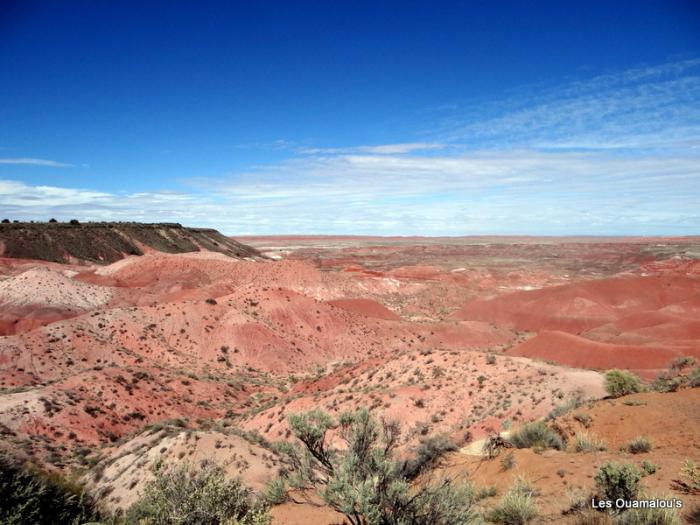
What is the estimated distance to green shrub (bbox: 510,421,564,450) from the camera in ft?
35.1

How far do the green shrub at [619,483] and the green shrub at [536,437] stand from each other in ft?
11.7

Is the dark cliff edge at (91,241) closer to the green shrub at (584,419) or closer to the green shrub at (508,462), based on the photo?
the green shrub at (508,462)

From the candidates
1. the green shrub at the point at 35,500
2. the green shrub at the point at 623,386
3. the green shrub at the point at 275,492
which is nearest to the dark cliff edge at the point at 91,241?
the green shrub at the point at 35,500

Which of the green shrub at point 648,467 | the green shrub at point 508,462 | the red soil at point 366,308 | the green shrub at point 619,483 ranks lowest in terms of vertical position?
the red soil at point 366,308

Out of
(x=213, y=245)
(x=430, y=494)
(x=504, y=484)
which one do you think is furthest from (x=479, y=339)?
(x=213, y=245)

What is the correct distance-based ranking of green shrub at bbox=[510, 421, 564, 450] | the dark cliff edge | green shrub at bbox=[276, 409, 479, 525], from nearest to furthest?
green shrub at bbox=[276, 409, 479, 525]
green shrub at bbox=[510, 421, 564, 450]
the dark cliff edge

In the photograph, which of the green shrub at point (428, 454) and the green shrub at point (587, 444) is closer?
the green shrub at point (587, 444)

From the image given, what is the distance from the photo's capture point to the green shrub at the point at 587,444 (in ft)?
32.3

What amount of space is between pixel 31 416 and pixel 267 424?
912cm

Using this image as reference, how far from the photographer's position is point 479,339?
38.8 meters

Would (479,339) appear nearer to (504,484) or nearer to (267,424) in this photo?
(267,424)

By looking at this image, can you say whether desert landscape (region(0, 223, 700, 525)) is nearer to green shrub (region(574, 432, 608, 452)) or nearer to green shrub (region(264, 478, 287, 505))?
green shrub (region(574, 432, 608, 452))

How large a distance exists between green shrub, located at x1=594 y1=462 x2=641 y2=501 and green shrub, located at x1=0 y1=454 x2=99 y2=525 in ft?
27.3

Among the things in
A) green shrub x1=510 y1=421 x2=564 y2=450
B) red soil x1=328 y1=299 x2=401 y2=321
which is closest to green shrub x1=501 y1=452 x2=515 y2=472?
green shrub x1=510 y1=421 x2=564 y2=450
